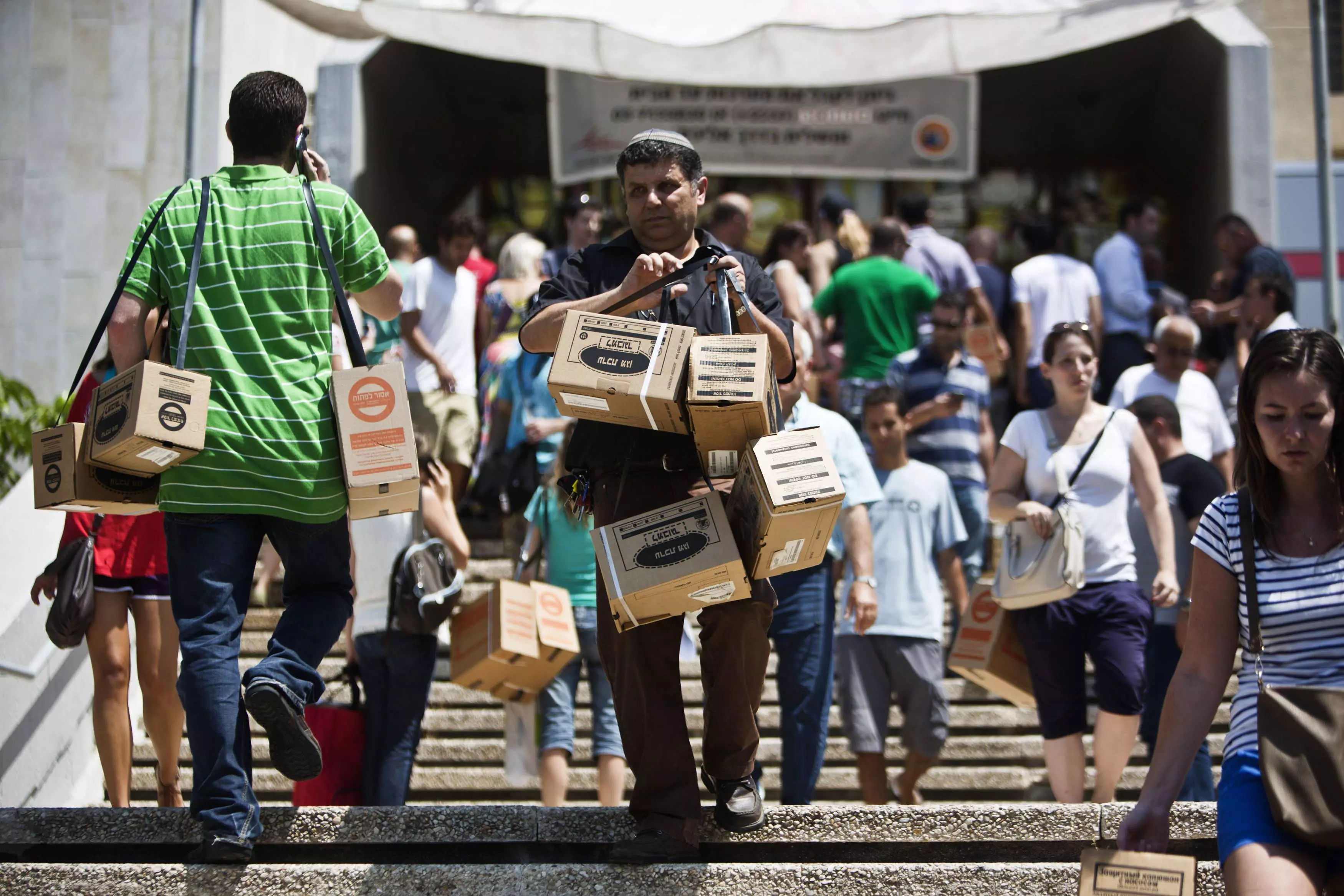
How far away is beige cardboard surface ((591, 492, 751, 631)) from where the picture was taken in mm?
3561

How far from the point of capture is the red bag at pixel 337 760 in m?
5.13

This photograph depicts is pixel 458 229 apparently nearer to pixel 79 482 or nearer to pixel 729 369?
pixel 79 482

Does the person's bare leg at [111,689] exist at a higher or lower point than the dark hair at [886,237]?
lower

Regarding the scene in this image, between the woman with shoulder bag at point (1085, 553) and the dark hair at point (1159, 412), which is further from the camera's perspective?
the dark hair at point (1159, 412)

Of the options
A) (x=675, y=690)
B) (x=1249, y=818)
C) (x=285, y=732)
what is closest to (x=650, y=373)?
(x=675, y=690)

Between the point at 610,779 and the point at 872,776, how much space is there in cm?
111

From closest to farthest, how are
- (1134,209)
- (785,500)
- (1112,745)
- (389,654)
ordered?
(785,500), (1112,745), (389,654), (1134,209)

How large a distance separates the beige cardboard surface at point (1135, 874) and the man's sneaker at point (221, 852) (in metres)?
2.00

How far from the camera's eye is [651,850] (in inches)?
143

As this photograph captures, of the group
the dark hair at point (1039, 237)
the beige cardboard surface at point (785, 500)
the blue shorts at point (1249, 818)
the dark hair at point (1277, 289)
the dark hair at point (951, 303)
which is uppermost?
the dark hair at point (1039, 237)

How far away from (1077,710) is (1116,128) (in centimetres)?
1088

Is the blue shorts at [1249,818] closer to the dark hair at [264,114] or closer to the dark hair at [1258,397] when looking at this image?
the dark hair at [1258,397]

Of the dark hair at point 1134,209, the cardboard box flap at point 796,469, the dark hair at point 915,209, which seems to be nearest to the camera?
the cardboard box flap at point 796,469

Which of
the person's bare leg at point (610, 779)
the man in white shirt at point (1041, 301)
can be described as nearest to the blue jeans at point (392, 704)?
the person's bare leg at point (610, 779)
